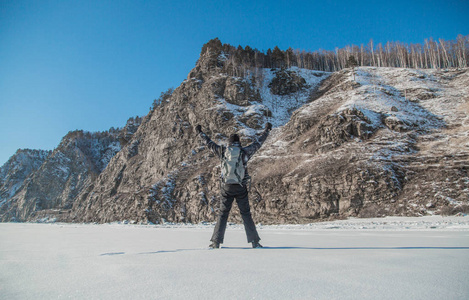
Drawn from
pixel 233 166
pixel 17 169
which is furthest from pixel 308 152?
pixel 17 169

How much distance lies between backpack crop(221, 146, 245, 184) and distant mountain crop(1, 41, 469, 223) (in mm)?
19445

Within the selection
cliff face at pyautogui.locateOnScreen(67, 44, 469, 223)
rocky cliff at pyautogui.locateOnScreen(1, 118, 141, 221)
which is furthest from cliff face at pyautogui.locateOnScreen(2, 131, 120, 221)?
cliff face at pyautogui.locateOnScreen(67, 44, 469, 223)

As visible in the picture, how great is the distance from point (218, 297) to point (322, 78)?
227 feet

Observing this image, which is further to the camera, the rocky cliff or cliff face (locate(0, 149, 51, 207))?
cliff face (locate(0, 149, 51, 207))

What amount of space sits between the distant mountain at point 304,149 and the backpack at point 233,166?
766 inches

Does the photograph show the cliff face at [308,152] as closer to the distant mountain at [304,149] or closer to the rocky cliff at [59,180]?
the distant mountain at [304,149]

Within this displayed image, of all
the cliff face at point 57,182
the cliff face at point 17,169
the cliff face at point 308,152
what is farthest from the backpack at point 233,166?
the cliff face at point 17,169

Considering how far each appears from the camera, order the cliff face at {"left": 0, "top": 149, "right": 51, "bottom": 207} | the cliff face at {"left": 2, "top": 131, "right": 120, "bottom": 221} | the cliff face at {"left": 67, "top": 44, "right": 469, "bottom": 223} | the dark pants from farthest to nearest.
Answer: the cliff face at {"left": 0, "top": 149, "right": 51, "bottom": 207}
the cliff face at {"left": 2, "top": 131, "right": 120, "bottom": 221}
the cliff face at {"left": 67, "top": 44, "right": 469, "bottom": 223}
the dark pants

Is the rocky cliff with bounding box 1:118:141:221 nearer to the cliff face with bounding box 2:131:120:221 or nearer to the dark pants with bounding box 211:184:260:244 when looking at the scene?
the cliff face with bounding box 2:131:120:221

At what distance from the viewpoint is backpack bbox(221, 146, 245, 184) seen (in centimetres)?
400

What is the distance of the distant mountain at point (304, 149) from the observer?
68.0 ft

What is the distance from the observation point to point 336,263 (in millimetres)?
2088

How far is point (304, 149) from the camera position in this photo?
30.5m

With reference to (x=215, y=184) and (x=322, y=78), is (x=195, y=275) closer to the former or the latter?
(x=215, y=184)
